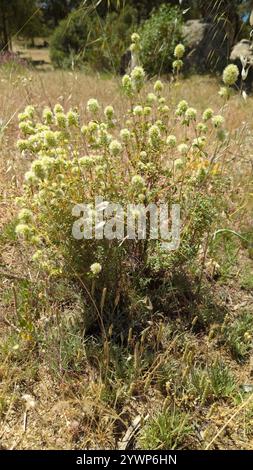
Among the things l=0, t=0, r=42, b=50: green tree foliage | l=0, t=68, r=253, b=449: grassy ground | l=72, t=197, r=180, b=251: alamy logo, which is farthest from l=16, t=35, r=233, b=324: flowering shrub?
l=0, t=0, r=42, b=50: green tree foliage

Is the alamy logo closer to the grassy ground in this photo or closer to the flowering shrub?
the flowering shrub

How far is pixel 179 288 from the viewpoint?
2.24 m

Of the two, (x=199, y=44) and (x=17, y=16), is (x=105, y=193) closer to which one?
(x=199, y=44)

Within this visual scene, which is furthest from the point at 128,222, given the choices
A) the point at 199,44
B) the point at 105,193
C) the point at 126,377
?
the point at 199,44

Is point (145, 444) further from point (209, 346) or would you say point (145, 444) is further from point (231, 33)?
point (231, 33)

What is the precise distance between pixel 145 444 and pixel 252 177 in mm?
2360

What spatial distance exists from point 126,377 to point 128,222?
0.75 meters

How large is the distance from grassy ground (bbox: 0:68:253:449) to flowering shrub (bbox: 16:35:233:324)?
24cm

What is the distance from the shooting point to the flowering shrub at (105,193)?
179 cm

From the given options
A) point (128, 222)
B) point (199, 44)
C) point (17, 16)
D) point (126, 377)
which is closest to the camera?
point (126, 377)

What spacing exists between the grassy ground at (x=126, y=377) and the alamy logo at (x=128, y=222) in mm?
358

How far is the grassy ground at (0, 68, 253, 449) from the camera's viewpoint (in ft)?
5.38

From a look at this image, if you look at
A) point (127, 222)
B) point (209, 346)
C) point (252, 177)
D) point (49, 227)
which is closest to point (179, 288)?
point (209, 346)

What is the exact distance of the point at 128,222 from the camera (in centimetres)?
196
